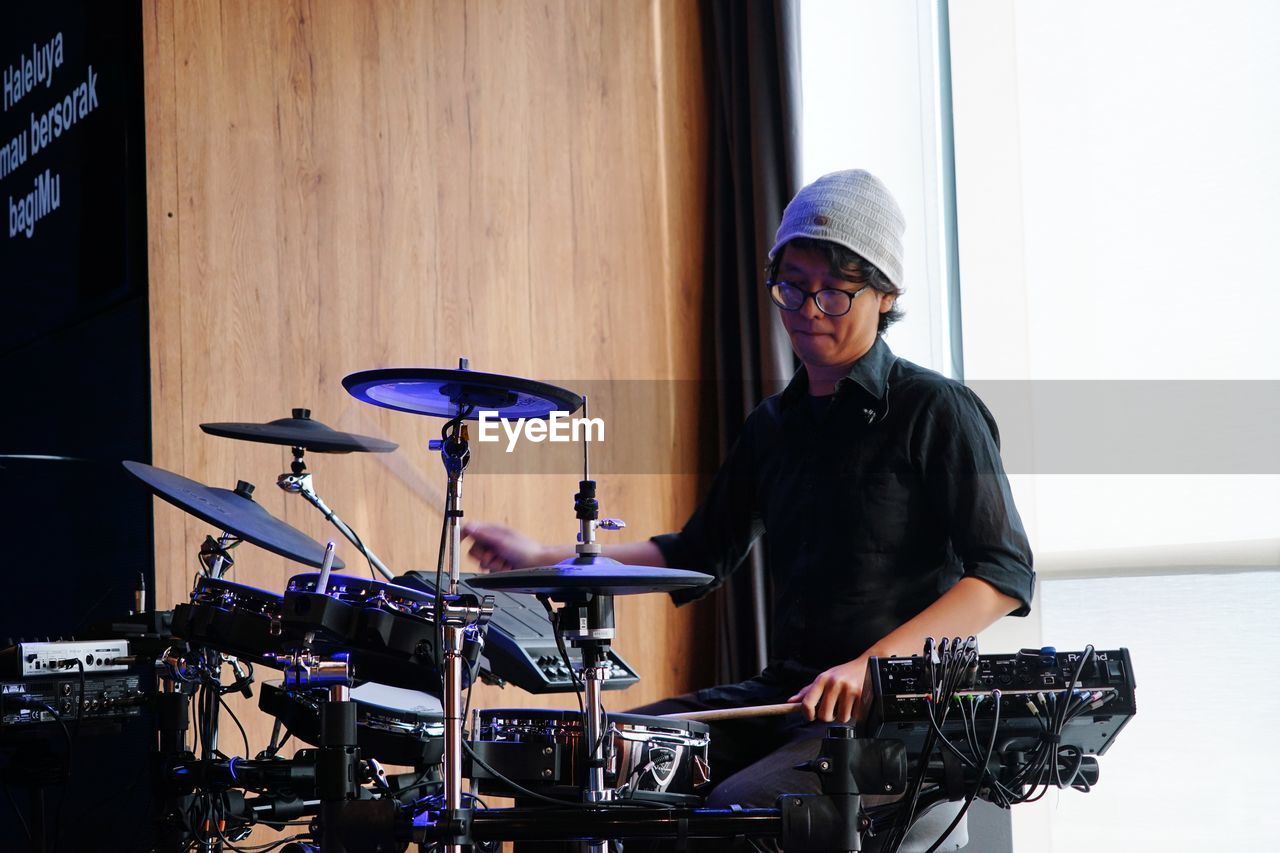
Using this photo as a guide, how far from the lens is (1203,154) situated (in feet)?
9.75

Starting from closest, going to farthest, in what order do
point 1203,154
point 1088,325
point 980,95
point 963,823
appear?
point 963,823
point 1203,154
point 1088,325
point 980,95

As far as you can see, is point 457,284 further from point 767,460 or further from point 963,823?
point 963,823

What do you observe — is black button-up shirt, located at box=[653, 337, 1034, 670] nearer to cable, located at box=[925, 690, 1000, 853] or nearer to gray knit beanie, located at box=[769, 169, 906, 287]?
gray knit beanie, located at box=[769, 169, 906, 287]

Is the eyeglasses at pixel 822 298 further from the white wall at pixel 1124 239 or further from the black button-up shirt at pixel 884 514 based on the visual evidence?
the white wall at pixel 1124 239

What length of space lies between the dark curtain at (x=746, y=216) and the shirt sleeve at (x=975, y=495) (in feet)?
4.62

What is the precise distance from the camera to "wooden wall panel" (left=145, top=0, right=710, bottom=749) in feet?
9.77

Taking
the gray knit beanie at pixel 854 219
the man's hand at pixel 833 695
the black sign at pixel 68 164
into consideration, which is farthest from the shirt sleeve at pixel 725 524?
the black sign at pixel 68 164

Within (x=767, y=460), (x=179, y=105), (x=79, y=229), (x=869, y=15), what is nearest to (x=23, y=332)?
(x=79, y=229)

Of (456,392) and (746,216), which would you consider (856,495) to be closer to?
(456,392)

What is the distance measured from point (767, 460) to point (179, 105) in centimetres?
160

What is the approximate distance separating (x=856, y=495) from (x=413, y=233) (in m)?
1.60

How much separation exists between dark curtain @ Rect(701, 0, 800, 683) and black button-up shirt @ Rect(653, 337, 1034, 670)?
1259mm

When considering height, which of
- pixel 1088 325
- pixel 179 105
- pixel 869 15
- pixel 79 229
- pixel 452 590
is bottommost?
pixel 452 590

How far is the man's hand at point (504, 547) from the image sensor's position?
2.41 meters
